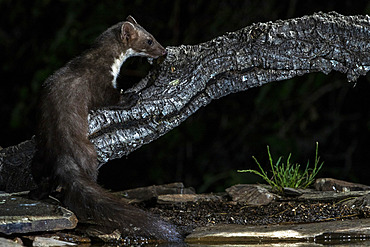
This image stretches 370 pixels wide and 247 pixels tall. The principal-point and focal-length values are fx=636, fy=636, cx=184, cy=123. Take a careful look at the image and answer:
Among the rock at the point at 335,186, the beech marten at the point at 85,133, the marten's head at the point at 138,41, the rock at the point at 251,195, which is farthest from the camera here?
the marten's head at the point at 138,41

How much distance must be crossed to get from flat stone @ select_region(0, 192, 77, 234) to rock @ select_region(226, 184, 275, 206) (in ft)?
2.98

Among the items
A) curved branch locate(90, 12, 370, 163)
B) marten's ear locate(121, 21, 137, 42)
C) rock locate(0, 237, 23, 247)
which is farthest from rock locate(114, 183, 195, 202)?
rock locate(0, 237, 23, 247)

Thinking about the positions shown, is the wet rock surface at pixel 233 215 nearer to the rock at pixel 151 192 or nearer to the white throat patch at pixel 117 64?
the rock at pixel 151 192

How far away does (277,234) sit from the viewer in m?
2.34

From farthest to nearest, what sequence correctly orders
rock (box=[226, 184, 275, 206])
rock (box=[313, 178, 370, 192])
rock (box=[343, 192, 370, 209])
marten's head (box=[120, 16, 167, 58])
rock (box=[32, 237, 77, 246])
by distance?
marten's head (box=[120, 16, 167, 58]) < rock (box=[313, 178, 370, 192]) < rock (box=[226, 184, 275, 206]) < rock (box=[343, 192, 370, 209]) < rock (box=[32, 237, 77, 246])

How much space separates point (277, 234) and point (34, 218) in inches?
34.9

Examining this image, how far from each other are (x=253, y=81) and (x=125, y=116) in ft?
2.07

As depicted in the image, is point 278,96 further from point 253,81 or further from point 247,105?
point 253,81

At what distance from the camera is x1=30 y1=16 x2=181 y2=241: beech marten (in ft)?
7.75

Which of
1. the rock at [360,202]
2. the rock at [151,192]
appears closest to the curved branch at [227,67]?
the rock at [151,192]

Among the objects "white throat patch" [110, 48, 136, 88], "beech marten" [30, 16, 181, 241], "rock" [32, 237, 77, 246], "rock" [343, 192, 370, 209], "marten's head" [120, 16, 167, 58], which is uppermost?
"marten's head" [120, 16, 167, 58]

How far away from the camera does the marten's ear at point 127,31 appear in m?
3.52

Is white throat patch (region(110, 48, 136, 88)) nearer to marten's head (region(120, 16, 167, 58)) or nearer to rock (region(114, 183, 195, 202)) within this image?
marten's head (region(120, 16, 167, 58))

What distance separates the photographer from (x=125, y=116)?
2941 millimetres
